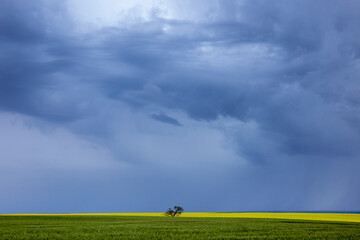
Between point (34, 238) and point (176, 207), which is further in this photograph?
point (176, 207)

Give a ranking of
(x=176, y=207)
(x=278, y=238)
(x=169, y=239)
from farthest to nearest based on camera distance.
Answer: (x=176, y=207), (x=278, y=238), (x=169, y=239)

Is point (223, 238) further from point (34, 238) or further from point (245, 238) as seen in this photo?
point (34, 238)

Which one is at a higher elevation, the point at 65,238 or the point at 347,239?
the point at 347,239

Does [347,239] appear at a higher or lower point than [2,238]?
higher

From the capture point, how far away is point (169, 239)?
25.6 metres

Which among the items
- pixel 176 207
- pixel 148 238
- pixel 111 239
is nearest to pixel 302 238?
pixel 148 238

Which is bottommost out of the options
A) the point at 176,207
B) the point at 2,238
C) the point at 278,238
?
the point at 2,238

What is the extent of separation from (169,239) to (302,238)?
34.2 feet

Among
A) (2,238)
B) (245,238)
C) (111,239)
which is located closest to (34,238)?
(2,238)

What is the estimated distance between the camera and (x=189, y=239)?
25.7 meters

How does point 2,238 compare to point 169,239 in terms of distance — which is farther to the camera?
point 2,238

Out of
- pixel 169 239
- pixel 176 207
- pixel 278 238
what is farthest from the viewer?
pixel 176 207

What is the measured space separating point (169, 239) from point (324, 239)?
38.0 feet

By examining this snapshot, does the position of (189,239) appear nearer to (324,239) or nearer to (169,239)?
(169,239)
